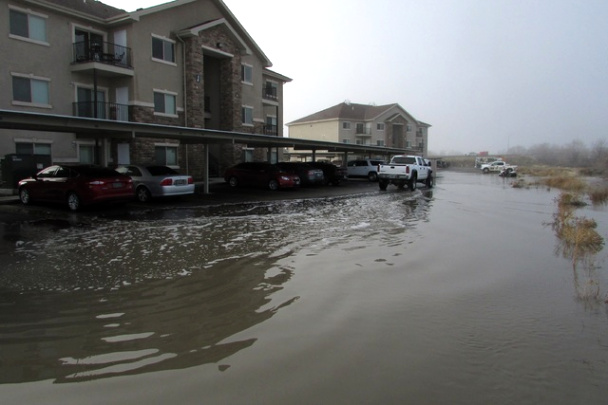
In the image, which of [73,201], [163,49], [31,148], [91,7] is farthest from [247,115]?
[73,201]

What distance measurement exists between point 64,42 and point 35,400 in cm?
2444

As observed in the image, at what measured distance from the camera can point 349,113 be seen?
68750 mm

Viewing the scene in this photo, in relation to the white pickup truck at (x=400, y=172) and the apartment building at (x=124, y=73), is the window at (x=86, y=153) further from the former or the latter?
the white pickup truck at (x=400, y=172)

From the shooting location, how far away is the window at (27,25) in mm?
21281

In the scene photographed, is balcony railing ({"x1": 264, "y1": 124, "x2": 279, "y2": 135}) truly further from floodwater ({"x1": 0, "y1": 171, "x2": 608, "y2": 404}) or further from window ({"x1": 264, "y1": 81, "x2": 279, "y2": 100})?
floodwater ({"x1": 0, "y1": 171, "x2": 608, "y2": 404})

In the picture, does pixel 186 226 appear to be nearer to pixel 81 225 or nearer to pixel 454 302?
pixel 81 225

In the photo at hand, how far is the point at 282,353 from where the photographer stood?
170 inches

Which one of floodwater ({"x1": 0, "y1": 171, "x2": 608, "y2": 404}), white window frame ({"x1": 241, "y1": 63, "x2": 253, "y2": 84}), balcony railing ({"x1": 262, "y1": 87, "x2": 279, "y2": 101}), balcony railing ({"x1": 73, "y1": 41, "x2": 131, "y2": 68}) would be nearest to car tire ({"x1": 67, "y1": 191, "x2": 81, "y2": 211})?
floodwater ({"x1": 0, "y1": 171, "x2": 608, "y2": 404})

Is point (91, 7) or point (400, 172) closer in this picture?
point (400, 172)

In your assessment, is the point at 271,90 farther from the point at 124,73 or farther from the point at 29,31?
the point at 29,31

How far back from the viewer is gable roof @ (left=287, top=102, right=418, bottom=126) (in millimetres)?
67625

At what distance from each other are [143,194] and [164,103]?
12.2 meters

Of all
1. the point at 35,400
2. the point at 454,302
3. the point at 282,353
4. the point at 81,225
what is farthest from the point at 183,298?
the point at 81,225

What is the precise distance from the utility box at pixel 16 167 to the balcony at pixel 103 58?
6.54 metres
